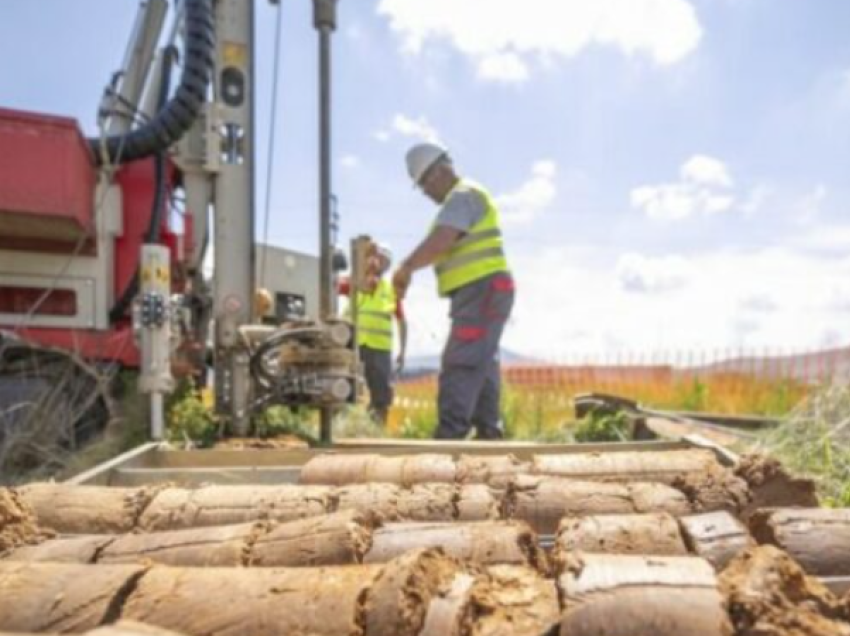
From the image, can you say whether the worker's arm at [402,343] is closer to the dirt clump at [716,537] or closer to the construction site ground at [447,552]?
the construction site ground at [447,552]

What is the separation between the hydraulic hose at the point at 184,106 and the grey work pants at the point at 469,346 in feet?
6.09

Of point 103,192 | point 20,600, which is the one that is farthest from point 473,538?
point 103,192

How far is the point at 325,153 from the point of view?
420cm

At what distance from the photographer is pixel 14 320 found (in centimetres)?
402

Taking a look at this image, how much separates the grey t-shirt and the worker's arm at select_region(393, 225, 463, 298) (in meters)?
0.03

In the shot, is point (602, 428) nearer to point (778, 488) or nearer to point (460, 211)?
point (460, 211)

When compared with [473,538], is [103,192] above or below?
above

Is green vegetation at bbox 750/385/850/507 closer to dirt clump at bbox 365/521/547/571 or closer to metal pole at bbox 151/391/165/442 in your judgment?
dirt clump at bbox 365/521/547/571

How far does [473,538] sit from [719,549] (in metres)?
0.47

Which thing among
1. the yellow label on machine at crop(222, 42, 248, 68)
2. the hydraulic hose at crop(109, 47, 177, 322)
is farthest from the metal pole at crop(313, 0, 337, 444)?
the hydraulic hose at crop(109, 47, 177, 322)

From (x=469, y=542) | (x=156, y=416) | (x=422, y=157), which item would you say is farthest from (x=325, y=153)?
(x=469, y=542)

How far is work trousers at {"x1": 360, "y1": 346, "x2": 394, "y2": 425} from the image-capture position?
7.12 metres

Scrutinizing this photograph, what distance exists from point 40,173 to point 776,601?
143 inches

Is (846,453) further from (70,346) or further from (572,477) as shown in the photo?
(70,346)
